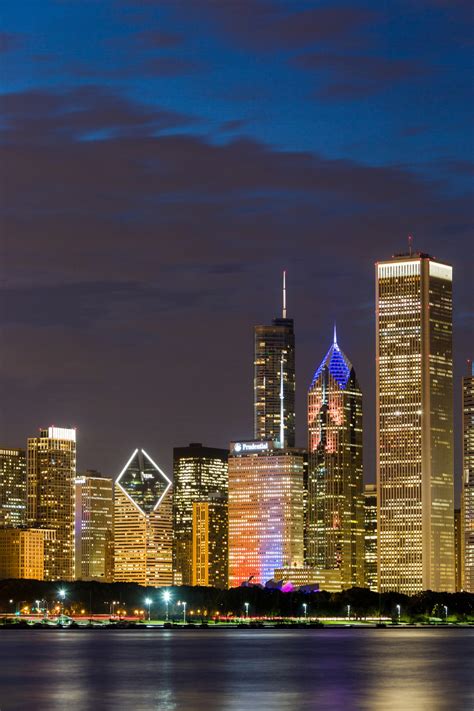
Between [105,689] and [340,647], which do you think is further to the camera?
[340,647]

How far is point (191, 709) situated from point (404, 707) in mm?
11279

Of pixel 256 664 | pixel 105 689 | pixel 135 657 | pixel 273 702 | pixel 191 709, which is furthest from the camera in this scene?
pixel 135 657

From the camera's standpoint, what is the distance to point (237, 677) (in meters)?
117

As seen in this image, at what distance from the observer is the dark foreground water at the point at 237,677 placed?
9400cm

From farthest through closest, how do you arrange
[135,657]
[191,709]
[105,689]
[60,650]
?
1. [60,650]
2. [135,657]
3. [105,689]
4. [191,709]

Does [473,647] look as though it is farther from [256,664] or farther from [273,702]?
[273,702]

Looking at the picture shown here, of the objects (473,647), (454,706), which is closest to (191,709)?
(454,706)

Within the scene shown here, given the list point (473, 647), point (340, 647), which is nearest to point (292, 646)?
point (340, 647)

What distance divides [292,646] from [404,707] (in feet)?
287

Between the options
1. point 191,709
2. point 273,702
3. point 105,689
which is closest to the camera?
point 191,709

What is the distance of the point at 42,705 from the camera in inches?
3642

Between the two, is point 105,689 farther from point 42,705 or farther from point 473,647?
point 473,647

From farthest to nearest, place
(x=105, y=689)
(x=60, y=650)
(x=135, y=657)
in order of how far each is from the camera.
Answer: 1. (x=60, y=650)
2. (x=135, y=657)
3. (x=105, y=689)

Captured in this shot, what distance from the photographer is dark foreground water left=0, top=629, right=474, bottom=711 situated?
9400cm
